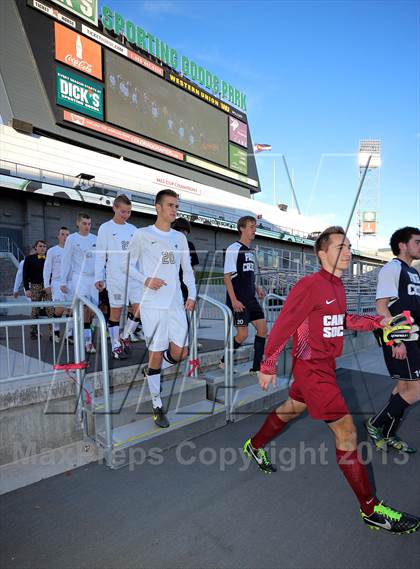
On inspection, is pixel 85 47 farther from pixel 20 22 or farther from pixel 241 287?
pixel 241 287

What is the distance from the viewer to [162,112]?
21.8m

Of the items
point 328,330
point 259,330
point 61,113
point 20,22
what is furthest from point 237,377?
point 20,22

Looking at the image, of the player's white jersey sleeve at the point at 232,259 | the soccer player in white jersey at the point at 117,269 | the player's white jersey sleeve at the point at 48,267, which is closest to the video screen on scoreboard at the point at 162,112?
the player's white jersey sleeve at the point at 48,267

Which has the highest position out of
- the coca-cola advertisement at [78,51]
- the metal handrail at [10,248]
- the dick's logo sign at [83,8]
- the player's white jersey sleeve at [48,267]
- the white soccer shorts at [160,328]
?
the dick's logo sign at [83,8]

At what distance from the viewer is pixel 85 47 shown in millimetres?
17938

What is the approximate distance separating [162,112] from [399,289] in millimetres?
21807

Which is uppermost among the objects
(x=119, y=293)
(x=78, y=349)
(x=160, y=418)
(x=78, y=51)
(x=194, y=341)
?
(x=78, y=51)

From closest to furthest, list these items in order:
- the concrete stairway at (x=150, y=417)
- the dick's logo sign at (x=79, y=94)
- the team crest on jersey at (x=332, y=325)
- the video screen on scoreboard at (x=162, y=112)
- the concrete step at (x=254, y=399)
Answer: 1. the team crest on jersey at (x=332, y=325)
2. the concrete stairway at (x=150, y=417)
3. the concrete step at (x=254, y=399)
4. the dick's logo sign at (x=79, y=94)
5. the video screen on scoreboard at (x=162, y=112)

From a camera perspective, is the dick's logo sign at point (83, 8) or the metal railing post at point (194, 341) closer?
the metal railing post at point (194, 341)

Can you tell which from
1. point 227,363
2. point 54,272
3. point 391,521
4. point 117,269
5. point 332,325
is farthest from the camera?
point 54,272

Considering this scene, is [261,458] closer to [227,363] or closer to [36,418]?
[227,363]

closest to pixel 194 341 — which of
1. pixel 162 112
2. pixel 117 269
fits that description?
pixel 117 269

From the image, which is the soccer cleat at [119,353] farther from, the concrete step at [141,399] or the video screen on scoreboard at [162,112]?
the video screen on scoreboard at [162,112]

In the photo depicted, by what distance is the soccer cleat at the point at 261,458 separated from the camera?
2.84 meters
